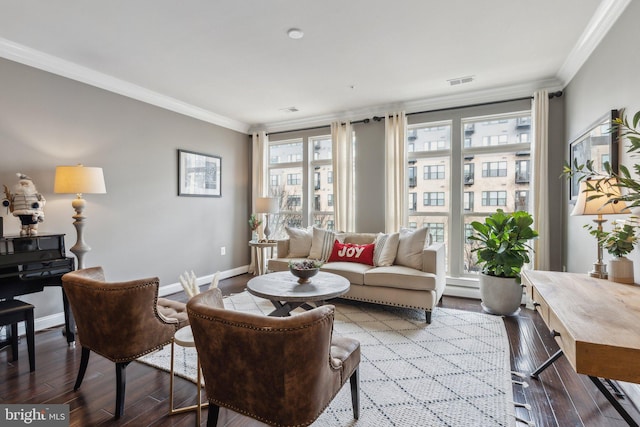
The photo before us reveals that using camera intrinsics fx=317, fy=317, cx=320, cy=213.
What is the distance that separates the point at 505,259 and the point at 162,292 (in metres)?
4.27

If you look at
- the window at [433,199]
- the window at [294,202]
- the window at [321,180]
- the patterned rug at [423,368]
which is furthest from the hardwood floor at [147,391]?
the window at [294,202]

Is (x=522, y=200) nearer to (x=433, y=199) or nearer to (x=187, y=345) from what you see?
(x=433, y=199)

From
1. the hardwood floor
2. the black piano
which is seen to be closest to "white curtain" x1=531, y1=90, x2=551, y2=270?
the hardwood floor

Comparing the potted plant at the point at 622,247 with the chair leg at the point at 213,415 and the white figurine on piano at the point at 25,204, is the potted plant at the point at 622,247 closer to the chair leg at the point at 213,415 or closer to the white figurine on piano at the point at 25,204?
the chair leg at the point at 213,415

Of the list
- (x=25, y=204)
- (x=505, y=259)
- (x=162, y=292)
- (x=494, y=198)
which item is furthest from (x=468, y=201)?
(x=25, y=204)

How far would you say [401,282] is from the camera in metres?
3.38

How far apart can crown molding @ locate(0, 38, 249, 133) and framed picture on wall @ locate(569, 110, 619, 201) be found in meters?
4.46

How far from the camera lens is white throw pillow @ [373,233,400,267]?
3.83 m

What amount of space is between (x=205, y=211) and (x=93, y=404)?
3266 millimetres

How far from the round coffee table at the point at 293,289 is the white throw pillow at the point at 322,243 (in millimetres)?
1209

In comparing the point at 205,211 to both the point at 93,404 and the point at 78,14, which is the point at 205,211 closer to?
the point at 78,14

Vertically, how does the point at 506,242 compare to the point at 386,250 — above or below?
above

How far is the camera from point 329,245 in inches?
173

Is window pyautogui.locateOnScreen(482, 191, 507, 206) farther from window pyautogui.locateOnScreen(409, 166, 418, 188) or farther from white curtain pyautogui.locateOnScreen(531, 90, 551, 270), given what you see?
window pyautogui.locateOnScreen(409, 166, 418, 188)
